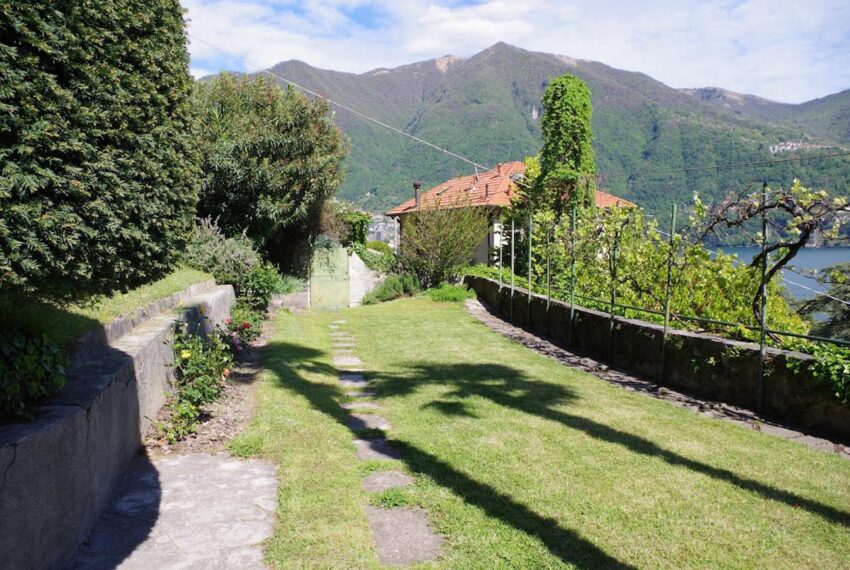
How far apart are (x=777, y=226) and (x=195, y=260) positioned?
9.79 m

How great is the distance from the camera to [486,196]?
28.2 m

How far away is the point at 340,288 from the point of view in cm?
1964

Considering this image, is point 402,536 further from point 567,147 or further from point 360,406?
point 567,147

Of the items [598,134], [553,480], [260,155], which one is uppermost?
[598,134]

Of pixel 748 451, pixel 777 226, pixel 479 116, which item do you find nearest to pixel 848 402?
pixel 748 451

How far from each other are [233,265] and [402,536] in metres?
9.83

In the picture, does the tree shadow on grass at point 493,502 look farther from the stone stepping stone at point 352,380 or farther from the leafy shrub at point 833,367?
the leafy shrub at point 833,367

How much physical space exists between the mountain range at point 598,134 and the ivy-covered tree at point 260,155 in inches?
66.6

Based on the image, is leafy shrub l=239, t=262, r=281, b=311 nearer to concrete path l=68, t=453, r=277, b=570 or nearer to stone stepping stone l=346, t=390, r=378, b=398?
stone stepping stone l=346, t=390, r=378, b=398

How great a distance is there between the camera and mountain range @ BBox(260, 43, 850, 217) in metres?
32.2

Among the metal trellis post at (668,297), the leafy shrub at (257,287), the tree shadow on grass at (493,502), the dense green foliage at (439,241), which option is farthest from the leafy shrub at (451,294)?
the tree shadow on grass at (493,502)

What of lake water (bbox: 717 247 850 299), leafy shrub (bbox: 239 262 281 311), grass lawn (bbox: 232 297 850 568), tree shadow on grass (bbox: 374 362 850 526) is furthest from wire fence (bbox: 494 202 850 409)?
leafy shrub (bbox: 239 262 281 311)

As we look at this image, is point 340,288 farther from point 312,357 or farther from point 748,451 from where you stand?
point 748,451

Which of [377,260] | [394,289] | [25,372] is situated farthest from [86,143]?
[377,260]
